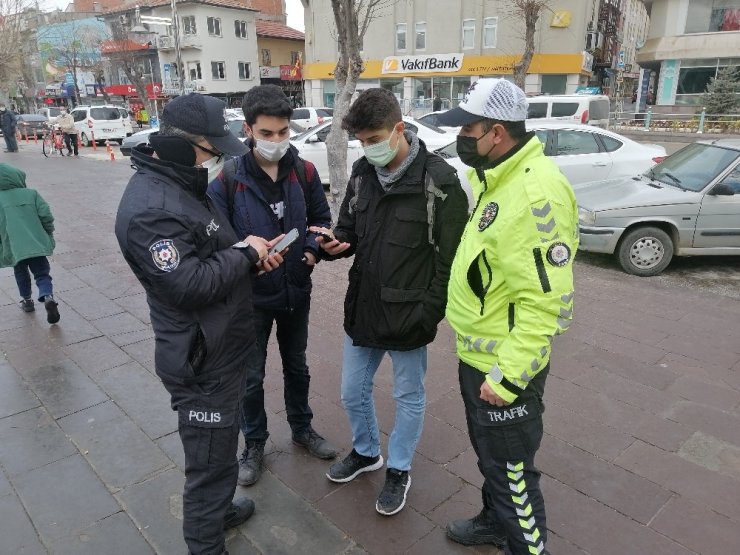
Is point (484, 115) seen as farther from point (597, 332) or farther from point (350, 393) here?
point (597, 332)

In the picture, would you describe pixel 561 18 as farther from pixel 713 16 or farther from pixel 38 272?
pixel 38 272

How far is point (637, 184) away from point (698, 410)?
4038 millimetres

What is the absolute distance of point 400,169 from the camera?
2414 millimetres

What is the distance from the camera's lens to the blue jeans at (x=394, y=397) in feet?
8.59

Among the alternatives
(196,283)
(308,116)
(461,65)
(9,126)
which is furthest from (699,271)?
(461,65)

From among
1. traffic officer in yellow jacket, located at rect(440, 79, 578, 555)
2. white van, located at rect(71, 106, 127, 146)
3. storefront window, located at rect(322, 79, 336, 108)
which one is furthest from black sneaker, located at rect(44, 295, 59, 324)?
storefront window, located at rect(322, 79, 336, 108)

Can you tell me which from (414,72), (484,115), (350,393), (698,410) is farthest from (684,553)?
(414,72)

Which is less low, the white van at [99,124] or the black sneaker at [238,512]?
the white van at [99,124]

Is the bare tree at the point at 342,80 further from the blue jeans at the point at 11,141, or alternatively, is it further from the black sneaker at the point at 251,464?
the blue jeans at the point at 11,141

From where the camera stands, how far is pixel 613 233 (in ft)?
21.4

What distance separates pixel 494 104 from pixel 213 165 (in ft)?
3.64

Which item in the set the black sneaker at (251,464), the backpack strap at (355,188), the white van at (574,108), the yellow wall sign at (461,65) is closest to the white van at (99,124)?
the yellow wall sign at (461,65)

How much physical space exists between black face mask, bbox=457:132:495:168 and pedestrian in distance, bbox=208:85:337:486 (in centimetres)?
95

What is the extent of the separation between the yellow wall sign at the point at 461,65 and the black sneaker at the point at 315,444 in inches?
1190
